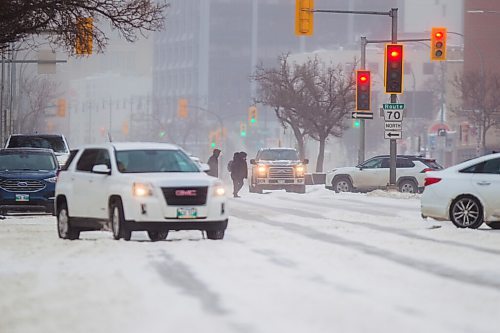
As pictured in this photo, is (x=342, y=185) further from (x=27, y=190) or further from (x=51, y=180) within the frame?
(x=27, y=190)

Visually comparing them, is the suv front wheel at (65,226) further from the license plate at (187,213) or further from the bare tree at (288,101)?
the bare tree at (288,101)

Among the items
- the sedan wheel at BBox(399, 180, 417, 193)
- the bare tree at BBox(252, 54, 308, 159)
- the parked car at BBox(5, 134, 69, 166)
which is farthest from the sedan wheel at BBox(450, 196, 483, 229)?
the bare tree at BBox(252, 54, 308, 159)

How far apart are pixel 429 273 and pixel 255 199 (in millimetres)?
26737

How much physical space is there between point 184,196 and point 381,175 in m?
28.4

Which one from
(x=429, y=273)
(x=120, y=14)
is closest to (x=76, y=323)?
(x=429, y=273)

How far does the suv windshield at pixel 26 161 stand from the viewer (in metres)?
31.0

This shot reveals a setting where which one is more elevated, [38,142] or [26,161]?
[38,142]

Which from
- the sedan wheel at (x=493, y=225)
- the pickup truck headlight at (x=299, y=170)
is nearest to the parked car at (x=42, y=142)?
the pickup truck headlight at (x=299, y=170)

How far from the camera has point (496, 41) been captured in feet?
387

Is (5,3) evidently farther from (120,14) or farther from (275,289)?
(275,289)

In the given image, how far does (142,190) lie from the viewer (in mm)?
20078

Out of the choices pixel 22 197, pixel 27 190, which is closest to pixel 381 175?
pixel 27 190

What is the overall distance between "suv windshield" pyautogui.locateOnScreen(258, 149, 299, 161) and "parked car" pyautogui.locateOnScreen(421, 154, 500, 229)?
2608 cm

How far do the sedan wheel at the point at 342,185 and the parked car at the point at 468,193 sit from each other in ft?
76.8
